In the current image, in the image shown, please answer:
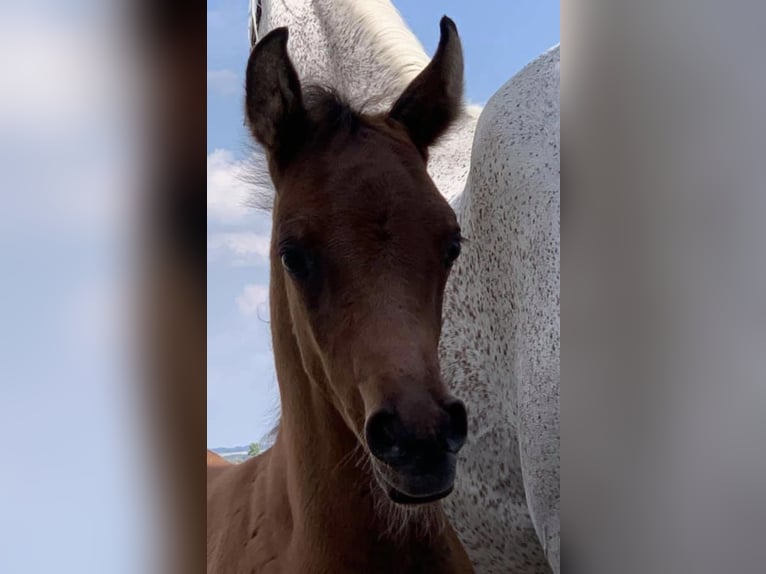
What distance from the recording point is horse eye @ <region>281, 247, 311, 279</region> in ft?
3.80

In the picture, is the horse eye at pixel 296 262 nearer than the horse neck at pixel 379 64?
Yes

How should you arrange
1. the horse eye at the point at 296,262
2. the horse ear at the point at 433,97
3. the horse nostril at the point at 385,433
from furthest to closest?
the horse ear at the point at 433,97 → the horse eye at the point at 296,262 → the horse nostril at the point at 385,433

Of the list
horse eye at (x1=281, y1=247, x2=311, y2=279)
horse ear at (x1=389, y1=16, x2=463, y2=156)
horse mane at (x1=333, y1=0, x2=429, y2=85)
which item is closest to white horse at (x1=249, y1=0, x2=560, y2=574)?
horse mane at (x1=333, y1=0, x2=429, y2=85)

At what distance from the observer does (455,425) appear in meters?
1.03

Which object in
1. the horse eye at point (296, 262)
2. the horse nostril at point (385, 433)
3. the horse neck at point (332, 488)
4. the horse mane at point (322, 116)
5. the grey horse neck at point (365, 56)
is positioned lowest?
the horse neck at point (332, 488)

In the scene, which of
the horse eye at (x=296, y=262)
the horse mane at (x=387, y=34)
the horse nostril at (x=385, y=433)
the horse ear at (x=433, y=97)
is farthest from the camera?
the horse mane at (x=387, y=34)

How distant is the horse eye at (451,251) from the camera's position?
1.18 meters

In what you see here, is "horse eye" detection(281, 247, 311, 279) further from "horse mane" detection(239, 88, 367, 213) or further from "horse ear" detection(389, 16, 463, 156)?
"horse ear" detection(389, 16, 463, 156)

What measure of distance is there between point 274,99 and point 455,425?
0.52 meters
